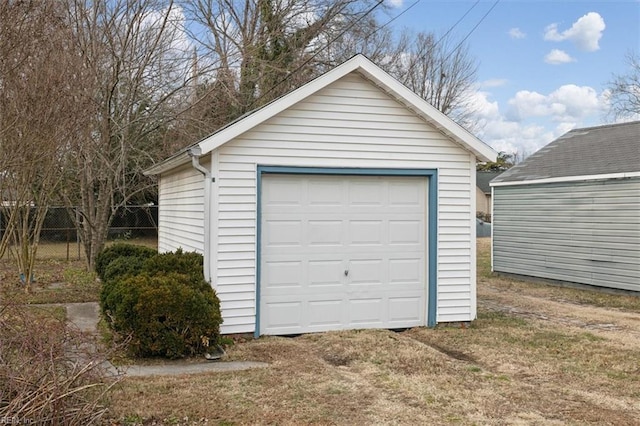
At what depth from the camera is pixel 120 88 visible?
15516 millimetres

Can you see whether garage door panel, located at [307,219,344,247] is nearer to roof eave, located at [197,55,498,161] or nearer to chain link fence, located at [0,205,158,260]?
roof eave, located at [197,55,498,161]

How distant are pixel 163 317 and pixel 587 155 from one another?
12.9 m

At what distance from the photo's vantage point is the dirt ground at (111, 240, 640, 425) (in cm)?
546

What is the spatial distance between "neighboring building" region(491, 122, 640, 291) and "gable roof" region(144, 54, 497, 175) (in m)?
6.06

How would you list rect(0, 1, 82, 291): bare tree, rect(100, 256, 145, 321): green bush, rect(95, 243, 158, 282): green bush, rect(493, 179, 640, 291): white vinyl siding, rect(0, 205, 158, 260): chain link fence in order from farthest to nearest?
1. rect(0, 205, 158, 260): chain link fence
2. rect(493, 179, 640, 291): white vinyl siding
3. rect(95, 243, 158, 282): green bush
4. rect(100, 256, 145, 321): green bush
5. rect(0, 1, 82, 291): bare tree

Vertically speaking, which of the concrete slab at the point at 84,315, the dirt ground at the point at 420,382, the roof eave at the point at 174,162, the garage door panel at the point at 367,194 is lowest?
the dirt ground at the point at 420,382

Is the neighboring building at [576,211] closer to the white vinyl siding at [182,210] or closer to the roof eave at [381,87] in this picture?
the roof eave at [381,87]

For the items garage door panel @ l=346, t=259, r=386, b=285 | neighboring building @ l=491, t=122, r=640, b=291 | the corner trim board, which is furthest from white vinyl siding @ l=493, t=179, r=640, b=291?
garage door panel @ l=346, t=259, r=386, b=285

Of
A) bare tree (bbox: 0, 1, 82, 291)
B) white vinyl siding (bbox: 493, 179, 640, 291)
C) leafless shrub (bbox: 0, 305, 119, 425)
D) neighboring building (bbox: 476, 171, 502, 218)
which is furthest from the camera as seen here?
neighboring building (bbox: 476, 171, 502, 218)

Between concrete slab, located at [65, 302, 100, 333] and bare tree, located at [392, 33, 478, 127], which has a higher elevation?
bare tree, located at [392, 33, 478, 127]

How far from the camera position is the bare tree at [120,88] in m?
14.2

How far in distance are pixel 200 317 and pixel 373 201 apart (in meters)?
3.36


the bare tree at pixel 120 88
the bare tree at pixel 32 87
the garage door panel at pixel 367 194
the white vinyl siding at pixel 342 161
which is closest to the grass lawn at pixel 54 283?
the bare tree at pixel 120 88

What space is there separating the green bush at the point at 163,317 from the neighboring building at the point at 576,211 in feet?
34.1
